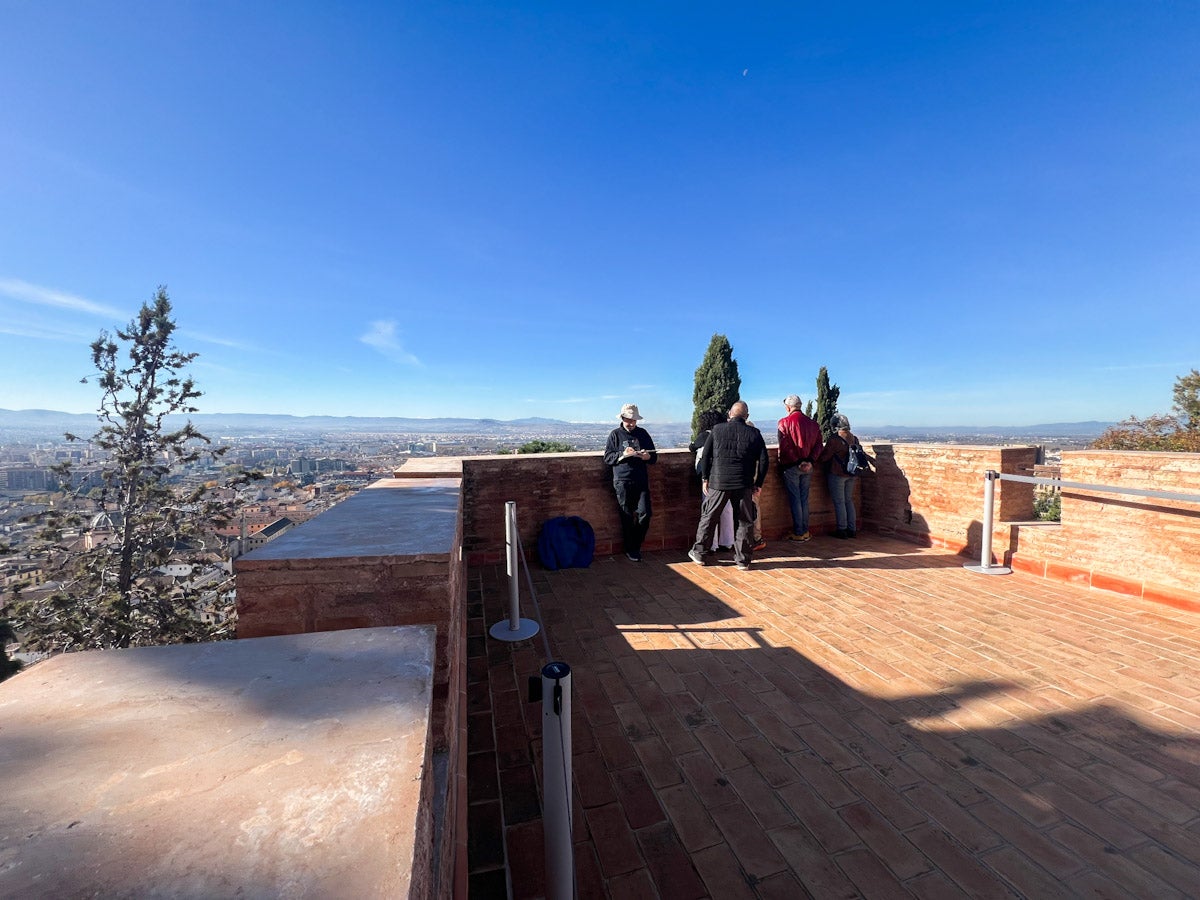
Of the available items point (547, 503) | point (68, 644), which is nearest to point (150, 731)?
point (547, 503)

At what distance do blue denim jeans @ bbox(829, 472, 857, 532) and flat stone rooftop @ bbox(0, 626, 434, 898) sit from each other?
20.8 feet

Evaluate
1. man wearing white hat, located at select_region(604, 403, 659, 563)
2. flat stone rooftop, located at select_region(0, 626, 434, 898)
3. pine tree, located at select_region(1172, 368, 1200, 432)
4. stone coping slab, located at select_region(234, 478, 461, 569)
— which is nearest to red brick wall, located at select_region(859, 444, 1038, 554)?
man wearing white hat, located at select_region(604, 403, 659, 563)

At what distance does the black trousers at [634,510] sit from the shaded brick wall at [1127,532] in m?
3.83

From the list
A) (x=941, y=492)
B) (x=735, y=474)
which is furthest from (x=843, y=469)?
(x=735, y=474)

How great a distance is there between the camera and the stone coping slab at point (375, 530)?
1.73 m

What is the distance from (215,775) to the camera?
0.83m

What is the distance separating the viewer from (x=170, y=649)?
1.39 meters

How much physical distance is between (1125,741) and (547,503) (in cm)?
457

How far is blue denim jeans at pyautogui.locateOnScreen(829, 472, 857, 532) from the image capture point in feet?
21.5

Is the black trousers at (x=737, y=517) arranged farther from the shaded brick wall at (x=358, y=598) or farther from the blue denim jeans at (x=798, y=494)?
the shaded brick wall at (x=358, y=598)

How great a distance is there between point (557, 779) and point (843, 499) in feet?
19.7

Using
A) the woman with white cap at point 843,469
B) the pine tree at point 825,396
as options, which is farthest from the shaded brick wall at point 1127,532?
the pine tree at point 825,396

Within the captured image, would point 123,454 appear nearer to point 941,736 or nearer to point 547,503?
point 547,503

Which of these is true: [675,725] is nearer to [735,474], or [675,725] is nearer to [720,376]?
[735,474]
